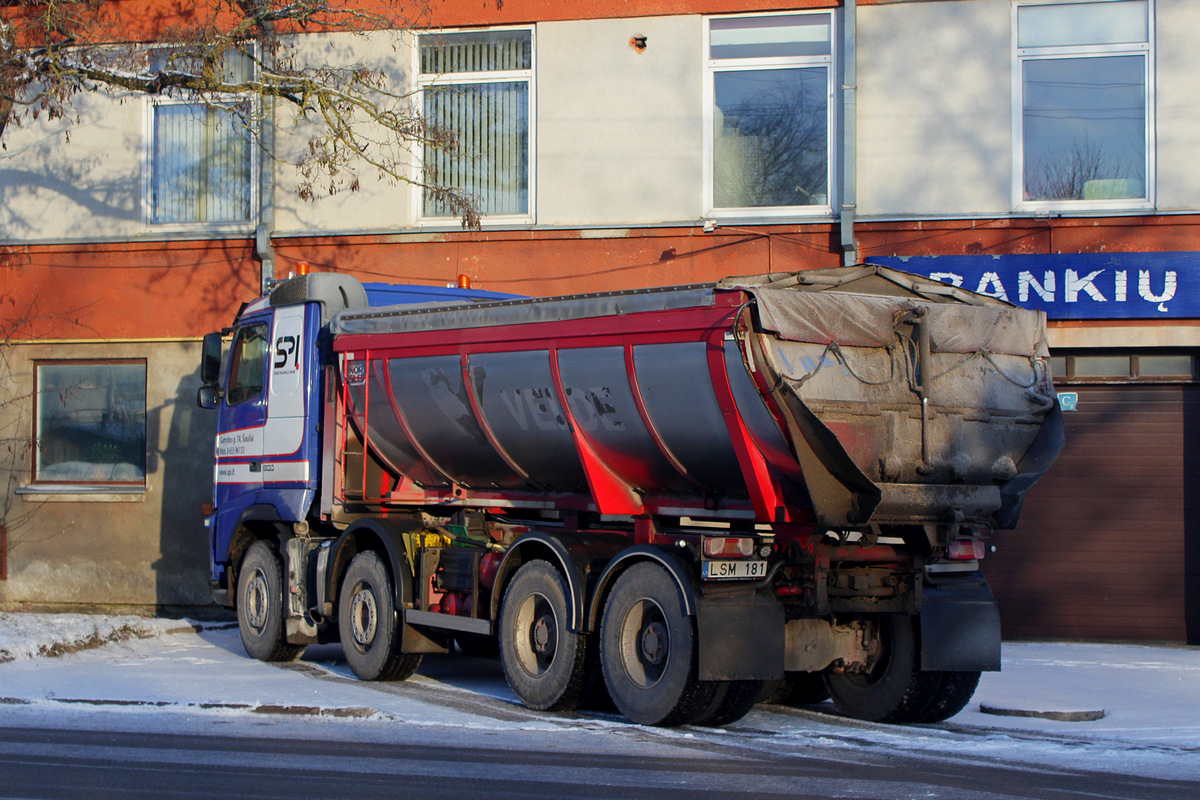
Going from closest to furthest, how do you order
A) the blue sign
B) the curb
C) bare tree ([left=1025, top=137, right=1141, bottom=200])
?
the curb
the blue sign
bare tree ([left=1025, top=137, right=1141, bottom=200])

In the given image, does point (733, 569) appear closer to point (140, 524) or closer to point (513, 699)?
point (513, 699)

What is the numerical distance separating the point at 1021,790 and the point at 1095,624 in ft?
28.0

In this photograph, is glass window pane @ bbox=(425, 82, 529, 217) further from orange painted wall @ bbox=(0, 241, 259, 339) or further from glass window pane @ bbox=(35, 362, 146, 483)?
glass window pane @ bbox=(35, 362, 146, 483)

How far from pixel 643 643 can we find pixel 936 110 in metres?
8.64

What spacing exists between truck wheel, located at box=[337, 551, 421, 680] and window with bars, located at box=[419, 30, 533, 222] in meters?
6.21

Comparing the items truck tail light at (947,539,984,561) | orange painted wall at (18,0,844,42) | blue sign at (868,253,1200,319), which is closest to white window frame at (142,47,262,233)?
orange painted wall at (18,0,844,42)

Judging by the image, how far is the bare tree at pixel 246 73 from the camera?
12523mm

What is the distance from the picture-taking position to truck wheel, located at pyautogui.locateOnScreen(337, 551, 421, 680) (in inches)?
425

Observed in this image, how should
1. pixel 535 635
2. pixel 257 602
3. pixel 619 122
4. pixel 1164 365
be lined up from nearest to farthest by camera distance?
pixel 535 635 < pixel 257 602 < pixel 1164 365 < pixel 619 122

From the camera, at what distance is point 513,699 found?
32.8 feet

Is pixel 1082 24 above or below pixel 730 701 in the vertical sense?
above

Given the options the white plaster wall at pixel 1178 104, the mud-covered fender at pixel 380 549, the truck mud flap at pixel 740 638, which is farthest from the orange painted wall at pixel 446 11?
the truck mud flap at pixel 740 638

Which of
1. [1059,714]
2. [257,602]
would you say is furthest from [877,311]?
[257,602]

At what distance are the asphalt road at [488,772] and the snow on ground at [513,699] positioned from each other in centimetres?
47
